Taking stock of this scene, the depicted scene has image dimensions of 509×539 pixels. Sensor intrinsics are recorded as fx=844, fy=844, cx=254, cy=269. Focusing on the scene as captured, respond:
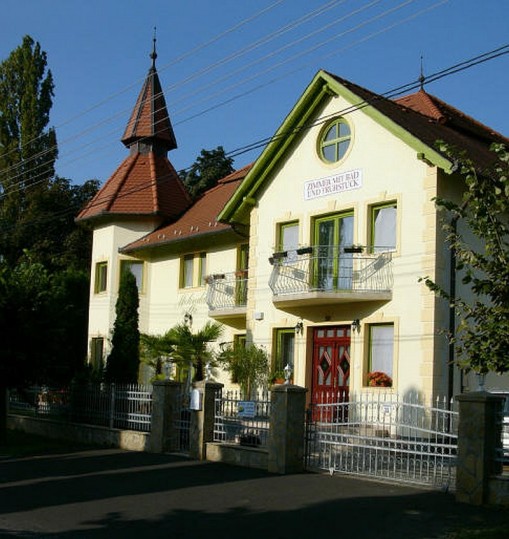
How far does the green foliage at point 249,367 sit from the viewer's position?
22.1 m

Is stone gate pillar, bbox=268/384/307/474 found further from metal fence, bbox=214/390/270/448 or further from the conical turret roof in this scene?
the conical turret roof

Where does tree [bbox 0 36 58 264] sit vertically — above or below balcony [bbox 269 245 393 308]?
above

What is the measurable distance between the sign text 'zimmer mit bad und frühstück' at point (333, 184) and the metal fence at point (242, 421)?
693 cm

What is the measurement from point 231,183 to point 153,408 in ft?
44.0

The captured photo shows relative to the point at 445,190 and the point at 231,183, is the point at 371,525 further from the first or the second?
the point at 231,183

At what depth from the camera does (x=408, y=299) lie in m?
19.4

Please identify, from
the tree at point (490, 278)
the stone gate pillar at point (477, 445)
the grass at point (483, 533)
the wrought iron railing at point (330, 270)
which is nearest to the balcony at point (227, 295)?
the wrought iron railing at point (330, 270)

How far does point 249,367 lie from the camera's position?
22.1m

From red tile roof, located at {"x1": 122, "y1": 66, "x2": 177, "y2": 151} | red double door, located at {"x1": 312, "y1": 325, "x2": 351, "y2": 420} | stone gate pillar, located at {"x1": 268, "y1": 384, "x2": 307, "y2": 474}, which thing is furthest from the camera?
red tile roof, located at {"x1": 122, "y1": 66, "x2": 177, "y2": 151}

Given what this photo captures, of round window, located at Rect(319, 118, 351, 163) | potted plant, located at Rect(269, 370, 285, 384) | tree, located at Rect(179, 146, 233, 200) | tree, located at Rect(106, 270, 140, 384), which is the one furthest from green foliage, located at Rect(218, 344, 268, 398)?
tree, located at Rect(179, 146, 233, 200)

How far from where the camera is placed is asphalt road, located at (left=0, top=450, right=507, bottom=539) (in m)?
10.3

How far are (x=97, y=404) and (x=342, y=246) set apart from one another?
716cm

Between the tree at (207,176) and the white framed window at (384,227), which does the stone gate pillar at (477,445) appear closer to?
the white framed window at (384,227)

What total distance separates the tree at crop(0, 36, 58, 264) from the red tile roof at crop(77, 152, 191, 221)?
39.6 ft
